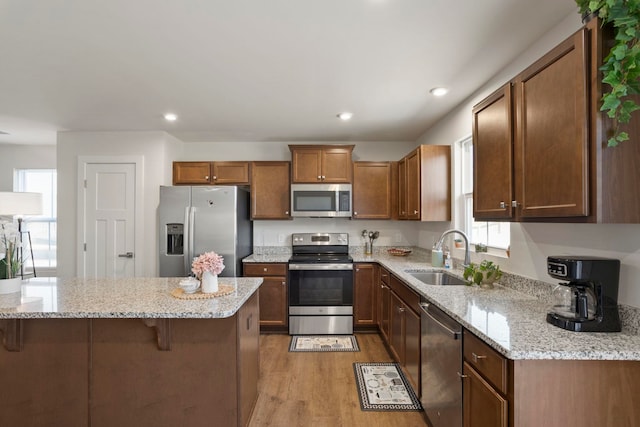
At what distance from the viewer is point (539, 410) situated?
3.87 feet

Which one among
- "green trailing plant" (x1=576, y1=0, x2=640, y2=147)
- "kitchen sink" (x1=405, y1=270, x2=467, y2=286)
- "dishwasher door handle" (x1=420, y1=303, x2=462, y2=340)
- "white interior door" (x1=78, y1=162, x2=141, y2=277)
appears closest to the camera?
"green trailing plant" (x1=576, y1=0, x2=640, y2=147)

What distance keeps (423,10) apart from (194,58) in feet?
4.87

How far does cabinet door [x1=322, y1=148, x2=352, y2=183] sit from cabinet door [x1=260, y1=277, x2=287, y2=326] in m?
1.37

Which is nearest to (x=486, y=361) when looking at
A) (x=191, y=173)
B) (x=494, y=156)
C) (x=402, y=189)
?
(x=494, y=156)

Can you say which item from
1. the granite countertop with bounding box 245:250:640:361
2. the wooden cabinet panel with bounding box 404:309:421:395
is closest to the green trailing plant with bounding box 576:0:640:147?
the granite countertop with bounding box 245:250:640:361

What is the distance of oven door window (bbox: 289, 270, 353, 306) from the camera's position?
3.71 meters

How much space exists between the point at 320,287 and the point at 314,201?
1.05 meters

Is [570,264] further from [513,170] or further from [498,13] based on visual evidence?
[498,13]

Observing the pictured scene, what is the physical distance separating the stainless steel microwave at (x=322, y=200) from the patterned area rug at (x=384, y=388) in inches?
69.6

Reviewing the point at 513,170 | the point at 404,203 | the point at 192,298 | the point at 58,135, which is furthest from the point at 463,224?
the point at 58,135

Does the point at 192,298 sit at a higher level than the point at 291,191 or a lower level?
lower

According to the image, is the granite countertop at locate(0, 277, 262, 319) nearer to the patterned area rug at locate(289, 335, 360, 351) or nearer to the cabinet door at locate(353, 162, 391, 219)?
the patterned area rug at locate(289, 335, 360, 351)

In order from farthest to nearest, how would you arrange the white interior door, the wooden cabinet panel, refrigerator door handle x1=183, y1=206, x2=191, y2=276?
the white interior door → refrigerator door handle x1=183, y1=206, x2=191, y2=276 → the wooden cabinet panel

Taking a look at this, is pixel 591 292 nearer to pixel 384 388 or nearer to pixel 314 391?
pixel 384 388
